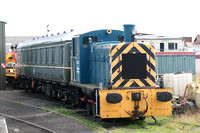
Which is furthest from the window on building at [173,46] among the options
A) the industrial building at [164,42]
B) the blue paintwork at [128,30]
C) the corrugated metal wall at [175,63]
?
the blue paintwork at [128,30]

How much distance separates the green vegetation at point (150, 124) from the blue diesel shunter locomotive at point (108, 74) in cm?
36

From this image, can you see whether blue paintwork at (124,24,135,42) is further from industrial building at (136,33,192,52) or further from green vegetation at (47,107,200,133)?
industrial building at (136,33,192,52)

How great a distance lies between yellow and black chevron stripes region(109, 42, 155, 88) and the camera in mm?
10945

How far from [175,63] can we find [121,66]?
69.3ft

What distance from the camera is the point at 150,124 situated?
36.0 ft

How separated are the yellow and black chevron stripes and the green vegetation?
123 cm

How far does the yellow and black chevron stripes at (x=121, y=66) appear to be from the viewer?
1095 cm

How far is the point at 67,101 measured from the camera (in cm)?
1647

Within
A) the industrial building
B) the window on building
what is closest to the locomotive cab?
the industrial building

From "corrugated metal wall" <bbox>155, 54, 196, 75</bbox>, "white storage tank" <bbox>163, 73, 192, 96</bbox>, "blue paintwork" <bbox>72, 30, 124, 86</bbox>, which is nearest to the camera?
"blue paintwork" <bbox>72, 30, 124, 86</bbox>

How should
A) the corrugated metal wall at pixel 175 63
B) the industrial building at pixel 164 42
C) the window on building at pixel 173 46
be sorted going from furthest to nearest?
1. the window on building at pixel 173 46
2. the corrugated metal wall at pixel 175 63
3. the industrial building at pixel 164 42

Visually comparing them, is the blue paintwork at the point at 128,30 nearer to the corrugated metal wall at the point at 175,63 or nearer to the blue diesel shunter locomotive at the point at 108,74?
the blue diesel shunter locomotive at the point at 108,74

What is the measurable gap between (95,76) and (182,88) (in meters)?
3.84

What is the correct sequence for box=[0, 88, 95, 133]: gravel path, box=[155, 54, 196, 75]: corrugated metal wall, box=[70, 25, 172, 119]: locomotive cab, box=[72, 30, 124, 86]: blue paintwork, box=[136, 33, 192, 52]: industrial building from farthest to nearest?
box=[155, 54, 196, 75]: corrugated metal wall, box=[136, 33, 192, 52]: industrial building, box=[72, 30, 124, 86]: blue paintwork, box=[0, 88, 95, 133]: gravel path, box=[70, 25, 172, 119]: locomotive cab
